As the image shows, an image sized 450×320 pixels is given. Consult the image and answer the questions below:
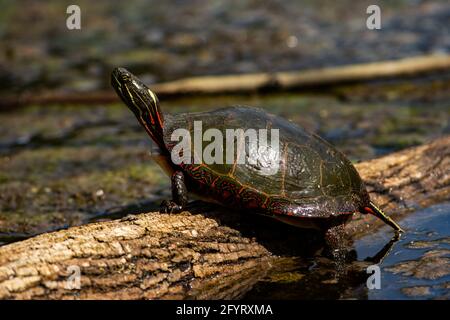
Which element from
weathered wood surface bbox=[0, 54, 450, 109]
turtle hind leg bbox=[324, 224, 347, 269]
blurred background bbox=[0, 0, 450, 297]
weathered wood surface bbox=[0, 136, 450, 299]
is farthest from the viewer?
weathered wood surface bbox=[0, 54, 450, 109]

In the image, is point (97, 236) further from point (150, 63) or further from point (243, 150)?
point (150, 63)

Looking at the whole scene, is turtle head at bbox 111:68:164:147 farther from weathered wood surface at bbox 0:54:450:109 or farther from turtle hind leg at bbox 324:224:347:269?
weathered wood surface at bbox 0:54:450:109

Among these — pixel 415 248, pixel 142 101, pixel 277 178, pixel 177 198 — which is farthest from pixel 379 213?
pixel 142 101

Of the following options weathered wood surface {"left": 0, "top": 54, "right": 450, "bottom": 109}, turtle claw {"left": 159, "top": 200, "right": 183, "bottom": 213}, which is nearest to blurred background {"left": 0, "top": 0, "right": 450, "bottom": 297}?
weathered wood surface {"left": 0, "top": 54, "right": 450, "bottom": 109}

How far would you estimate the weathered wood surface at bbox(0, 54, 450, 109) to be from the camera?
9.15 m

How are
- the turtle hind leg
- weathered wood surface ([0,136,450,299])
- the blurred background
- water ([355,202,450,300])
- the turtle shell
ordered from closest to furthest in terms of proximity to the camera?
weathered wood surface ([0,136,450,299])
water ([355,202,450,300])
the turtle shell
the turtle hind leg
the blurred background

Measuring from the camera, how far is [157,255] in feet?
13.3

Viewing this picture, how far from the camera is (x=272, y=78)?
9.15 m

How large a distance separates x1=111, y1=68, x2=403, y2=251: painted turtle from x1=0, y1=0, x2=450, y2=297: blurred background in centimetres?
151

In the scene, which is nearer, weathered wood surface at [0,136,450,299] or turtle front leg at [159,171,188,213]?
weathered wood surface at [0,136,450,299]

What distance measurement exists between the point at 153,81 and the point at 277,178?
6173 mm

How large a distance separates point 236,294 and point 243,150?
0.91m

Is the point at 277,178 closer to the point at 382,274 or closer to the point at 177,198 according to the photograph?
the point at 177,198

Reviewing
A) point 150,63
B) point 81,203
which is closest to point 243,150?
point 81,203
